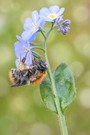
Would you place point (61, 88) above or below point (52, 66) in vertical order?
below

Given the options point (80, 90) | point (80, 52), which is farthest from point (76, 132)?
point (80, 52)

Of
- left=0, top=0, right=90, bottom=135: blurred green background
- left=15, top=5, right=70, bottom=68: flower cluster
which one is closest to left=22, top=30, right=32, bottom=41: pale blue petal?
left=15, top=5, right=70, bottom=68: flower cluster

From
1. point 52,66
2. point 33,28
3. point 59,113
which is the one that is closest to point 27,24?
point 33,28

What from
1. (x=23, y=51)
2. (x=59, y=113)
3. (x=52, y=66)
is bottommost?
(x=59, y=113)

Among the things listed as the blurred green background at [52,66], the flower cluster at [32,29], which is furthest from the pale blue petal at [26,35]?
the blurred green background at [52,66]

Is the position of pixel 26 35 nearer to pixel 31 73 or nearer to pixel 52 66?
pixel 31 73

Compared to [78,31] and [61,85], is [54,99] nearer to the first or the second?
[61,85]

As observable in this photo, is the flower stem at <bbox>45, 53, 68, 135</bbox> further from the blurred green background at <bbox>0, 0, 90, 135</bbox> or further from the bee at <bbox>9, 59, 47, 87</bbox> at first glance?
the blurred green background at <bbox>0, 0, 90, 135</bbox>
